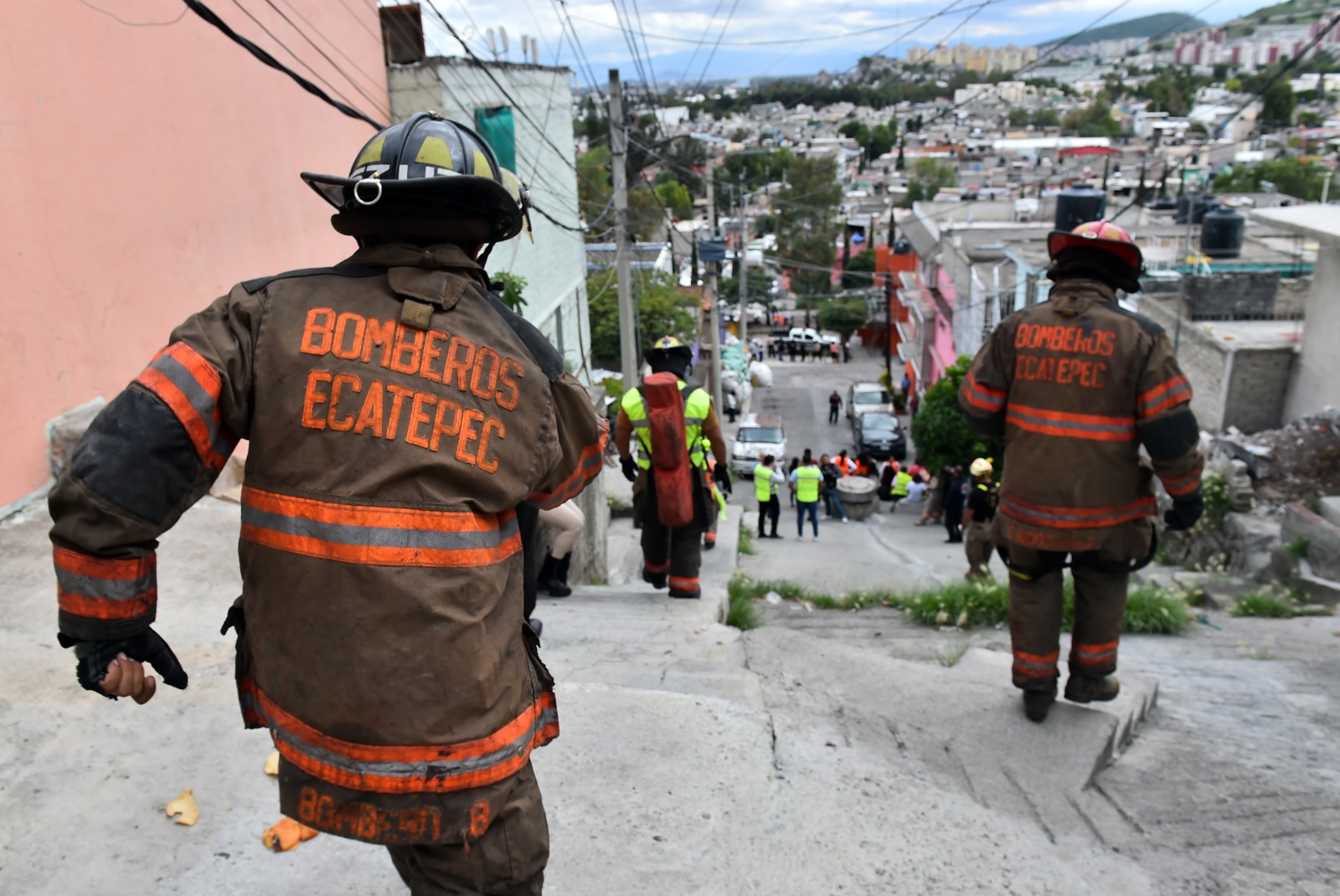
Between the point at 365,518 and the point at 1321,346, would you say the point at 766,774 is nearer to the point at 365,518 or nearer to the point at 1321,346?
the point at 365,518

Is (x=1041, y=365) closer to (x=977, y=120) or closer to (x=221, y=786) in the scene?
(x=221, y=786)

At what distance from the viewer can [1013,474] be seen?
418 cm

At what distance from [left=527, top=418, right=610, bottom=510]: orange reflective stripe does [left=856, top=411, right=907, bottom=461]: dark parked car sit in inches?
970

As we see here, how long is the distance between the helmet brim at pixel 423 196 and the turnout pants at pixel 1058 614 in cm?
290

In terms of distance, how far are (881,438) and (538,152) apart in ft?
45.3

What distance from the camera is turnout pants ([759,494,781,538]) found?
13711mm

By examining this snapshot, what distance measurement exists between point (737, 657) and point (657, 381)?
1.61 meters

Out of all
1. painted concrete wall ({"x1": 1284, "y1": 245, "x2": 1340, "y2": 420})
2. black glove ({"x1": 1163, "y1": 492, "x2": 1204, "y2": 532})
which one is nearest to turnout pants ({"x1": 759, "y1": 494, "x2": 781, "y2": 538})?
black glove ({"x1": 1163, "y1": 492, "x2": 1204, "y2": 532})

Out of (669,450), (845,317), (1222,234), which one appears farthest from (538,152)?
(845,317)

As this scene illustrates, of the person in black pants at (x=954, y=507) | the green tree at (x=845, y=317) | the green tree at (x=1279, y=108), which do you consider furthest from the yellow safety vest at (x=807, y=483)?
the green tree at (x=1279, y=108)

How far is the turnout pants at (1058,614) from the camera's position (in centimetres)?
416

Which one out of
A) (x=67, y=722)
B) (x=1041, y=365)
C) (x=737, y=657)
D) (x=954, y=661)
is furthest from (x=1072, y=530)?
(x=67, y=722)

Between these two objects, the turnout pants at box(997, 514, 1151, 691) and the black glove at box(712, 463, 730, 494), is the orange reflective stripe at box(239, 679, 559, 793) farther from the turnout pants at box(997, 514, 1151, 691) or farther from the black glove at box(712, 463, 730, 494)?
the black glove at box(712, 463, 730, 494)

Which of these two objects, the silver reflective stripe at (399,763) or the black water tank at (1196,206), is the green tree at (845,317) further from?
the silver reflective stripe at (399,763)
